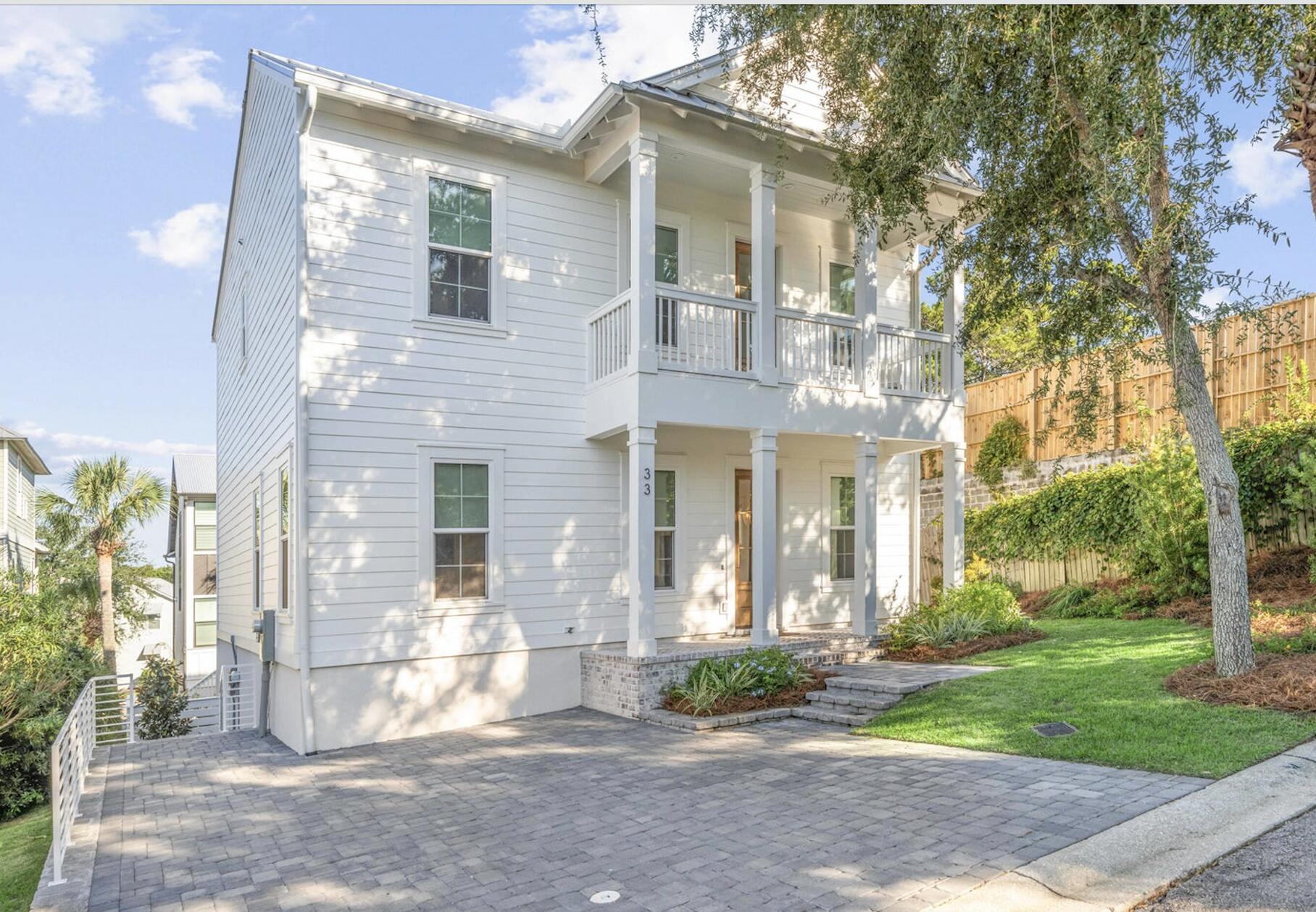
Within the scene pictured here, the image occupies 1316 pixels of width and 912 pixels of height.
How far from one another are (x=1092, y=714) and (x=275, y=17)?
1200 cm

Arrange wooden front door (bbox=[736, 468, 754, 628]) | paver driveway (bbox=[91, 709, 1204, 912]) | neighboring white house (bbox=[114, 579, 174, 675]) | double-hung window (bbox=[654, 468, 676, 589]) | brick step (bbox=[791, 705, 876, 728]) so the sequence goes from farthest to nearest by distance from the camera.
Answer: neighboring white house (bbox=[114, 579, 174, 675]) → wooden front door (bbox=[736, 468, 754, 628]) → double-hung window (bbox=[654, 468, 676, 589]) → brick step (bbox=[791, 705, 876, 728]) → paver driveway (bbox=[91, 709, 1204, 912])

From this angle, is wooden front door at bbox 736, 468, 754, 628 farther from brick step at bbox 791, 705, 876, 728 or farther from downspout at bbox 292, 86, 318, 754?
downspout at bbox 292, 86, 318, 754

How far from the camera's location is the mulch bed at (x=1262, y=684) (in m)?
6.89

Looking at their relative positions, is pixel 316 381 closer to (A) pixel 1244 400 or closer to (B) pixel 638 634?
(B) pixel 638 634

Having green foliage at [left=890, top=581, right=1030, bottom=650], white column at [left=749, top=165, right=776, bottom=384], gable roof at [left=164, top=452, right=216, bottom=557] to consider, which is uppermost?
white column at [left=749, top=165, right=776, bottom=384]

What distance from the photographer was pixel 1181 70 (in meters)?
6.85

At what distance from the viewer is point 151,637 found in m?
34.7

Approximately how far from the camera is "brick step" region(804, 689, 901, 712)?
28.8ft

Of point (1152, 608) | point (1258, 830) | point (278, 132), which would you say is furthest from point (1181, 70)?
point (278, 132)

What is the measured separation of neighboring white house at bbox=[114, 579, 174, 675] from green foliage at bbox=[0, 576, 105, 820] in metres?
13.1

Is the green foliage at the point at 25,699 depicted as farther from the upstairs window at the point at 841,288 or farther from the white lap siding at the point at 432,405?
the upstairs window at the point at 841,288

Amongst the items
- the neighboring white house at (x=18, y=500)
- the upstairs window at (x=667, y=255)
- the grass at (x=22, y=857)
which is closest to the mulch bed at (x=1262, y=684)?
the upstairs window at (x=667, y=255)

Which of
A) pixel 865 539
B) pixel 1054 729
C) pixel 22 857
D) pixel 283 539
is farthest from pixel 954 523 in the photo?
pixel 22 857

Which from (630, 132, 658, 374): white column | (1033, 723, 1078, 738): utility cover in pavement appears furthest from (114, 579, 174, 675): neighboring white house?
(1033, 723, 1078, 738): utility cover in pavement
